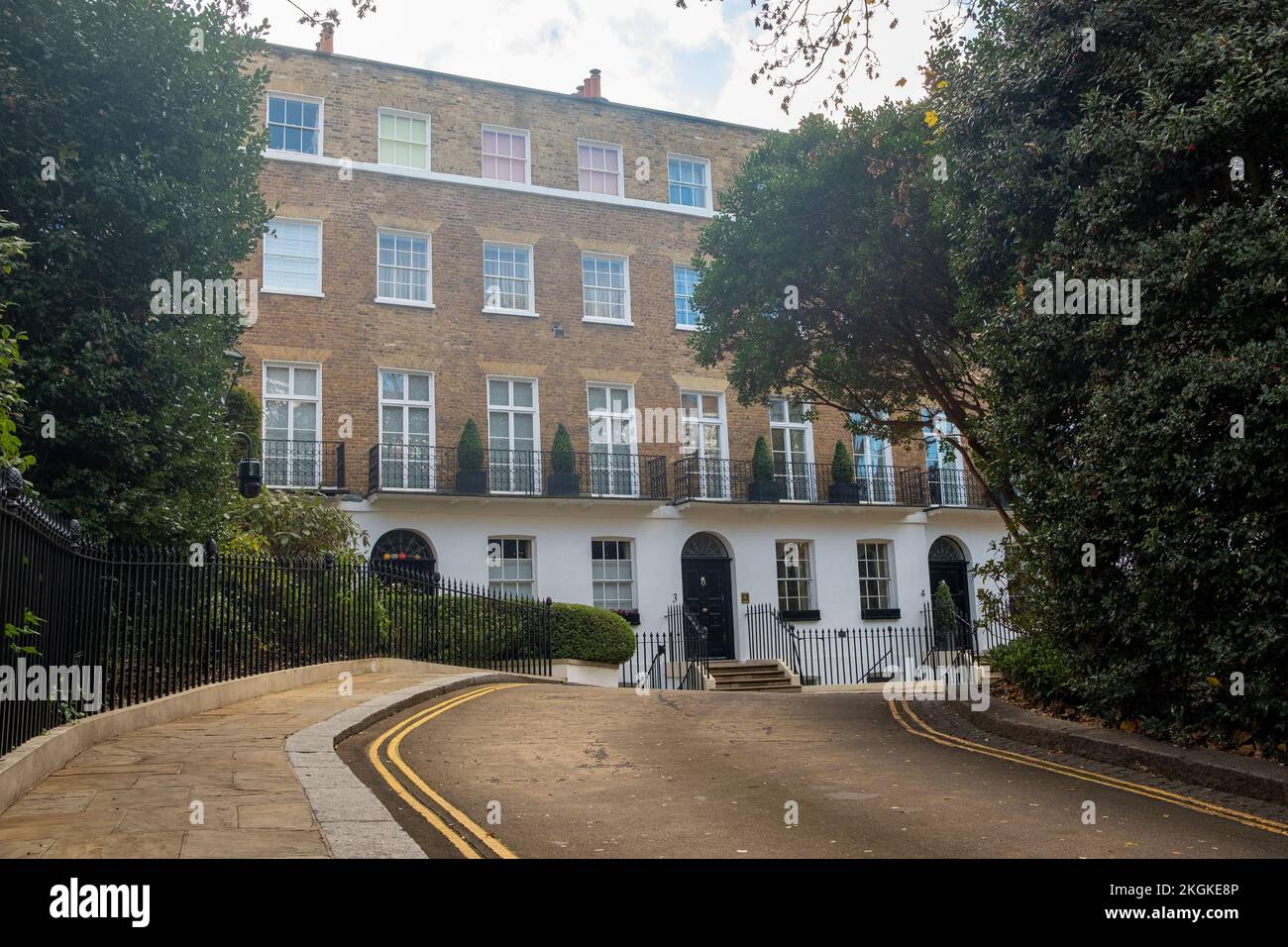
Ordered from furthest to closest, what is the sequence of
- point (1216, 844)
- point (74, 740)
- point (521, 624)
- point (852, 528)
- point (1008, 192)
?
point (852, 528), point (521, 624), point (1008, 192), point (74, 740), point (1216, 844)

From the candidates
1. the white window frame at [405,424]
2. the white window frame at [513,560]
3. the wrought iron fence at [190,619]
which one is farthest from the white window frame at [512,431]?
the wrought iron fence at [190,619]

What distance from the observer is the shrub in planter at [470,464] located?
25.3 metres

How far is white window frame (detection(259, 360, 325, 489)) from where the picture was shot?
24.1 metres

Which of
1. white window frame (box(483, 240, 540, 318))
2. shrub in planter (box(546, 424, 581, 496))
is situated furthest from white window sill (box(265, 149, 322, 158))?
shrub in planter (box(546, 424, 581, 496))

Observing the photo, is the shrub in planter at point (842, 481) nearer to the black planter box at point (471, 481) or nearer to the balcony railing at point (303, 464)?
the black planter box at point (471, 481)

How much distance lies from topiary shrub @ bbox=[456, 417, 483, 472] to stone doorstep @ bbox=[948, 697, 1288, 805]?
16321 millimetres

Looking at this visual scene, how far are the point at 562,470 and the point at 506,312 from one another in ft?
14.5

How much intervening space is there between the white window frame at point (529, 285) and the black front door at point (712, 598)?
765cm

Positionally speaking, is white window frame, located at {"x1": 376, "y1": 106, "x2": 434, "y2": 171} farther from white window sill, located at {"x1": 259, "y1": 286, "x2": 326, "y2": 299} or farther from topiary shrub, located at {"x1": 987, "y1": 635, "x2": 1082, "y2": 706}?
topiary shrub, located at {"x1": 987, "y1": 635, "x2": 1082, "y2": 706}

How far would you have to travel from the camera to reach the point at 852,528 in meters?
29.9

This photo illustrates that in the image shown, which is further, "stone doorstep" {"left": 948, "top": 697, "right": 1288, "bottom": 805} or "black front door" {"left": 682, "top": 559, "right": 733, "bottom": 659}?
"black front door" {"left": 682, "top": 559, "right": 733, "bottom": 659}
